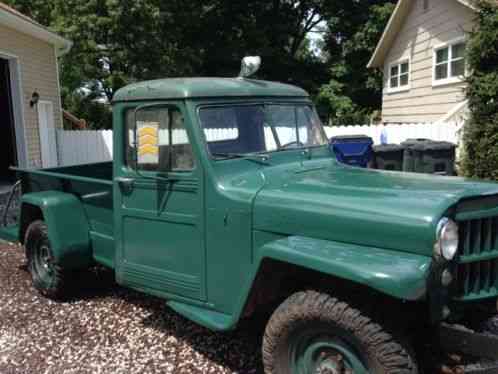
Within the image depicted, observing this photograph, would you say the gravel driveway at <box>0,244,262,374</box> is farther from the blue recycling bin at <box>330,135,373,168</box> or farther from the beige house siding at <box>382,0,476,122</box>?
the beige house siding at <box>382,0,476,122</box>

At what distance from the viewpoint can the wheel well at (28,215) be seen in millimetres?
5039

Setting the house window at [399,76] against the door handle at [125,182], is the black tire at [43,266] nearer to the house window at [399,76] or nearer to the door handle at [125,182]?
the door handle at [125,182]

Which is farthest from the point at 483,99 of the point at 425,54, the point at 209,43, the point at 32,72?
the point at 209,43

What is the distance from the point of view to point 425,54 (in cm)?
1381

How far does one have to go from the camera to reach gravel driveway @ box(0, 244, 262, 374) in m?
3.59

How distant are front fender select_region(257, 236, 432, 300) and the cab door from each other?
779 millimetres

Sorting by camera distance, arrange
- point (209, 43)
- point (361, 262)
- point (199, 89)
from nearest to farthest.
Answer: point (361, 262) < point (199, 89) < point (209, 43)

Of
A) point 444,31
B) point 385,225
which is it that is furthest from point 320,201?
point 444,31

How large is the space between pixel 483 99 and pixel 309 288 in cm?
748

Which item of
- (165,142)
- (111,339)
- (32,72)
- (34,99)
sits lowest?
(111,339)

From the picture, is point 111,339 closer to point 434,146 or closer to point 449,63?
point 434,146

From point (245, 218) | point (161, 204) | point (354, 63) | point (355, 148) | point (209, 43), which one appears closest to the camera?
point (245, 218)

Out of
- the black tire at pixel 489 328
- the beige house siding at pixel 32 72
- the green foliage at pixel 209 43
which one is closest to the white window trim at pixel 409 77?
the green foliage at pixel 209 43

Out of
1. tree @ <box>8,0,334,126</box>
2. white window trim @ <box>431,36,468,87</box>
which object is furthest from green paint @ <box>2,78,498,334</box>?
tree @ <box>8,0,334,126</box>
